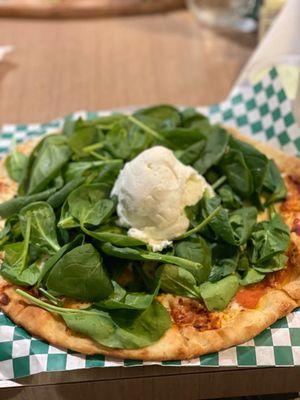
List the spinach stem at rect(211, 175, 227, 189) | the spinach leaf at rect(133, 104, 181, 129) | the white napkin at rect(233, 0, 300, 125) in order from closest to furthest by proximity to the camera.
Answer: the spinach stem at rect(211, 175, 227, 189), the spinach leaf at rect(133, 104, 181, 129), the white napkin at rect(233, 0, 300, 125)

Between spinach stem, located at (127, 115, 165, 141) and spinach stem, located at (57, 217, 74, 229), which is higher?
spinach stem, located at (127, 115, 165, 141)

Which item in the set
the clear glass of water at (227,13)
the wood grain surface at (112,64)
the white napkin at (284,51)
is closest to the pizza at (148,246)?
the white napkin at (284,51)

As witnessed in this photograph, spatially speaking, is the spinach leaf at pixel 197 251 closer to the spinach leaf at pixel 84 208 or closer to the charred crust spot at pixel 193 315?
the charred crust spot at pixel 193 315

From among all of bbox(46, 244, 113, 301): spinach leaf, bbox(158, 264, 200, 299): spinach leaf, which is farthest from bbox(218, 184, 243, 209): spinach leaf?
bbox(46, 244, 113, 301): spinach leaf

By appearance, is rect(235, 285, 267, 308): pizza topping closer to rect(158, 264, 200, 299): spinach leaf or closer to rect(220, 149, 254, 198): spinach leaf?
rect(158, 264, 200, 299): spinach leaf

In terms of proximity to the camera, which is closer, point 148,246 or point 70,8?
point 148,246

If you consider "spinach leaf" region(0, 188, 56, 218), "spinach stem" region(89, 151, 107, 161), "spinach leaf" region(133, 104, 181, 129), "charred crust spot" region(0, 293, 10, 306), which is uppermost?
"spinach leaf" region(133, 104, 181, 129)

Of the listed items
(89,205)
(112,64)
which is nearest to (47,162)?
(89,205)

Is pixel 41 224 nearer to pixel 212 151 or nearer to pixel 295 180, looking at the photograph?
pixel 212 151
